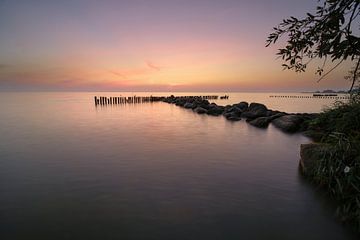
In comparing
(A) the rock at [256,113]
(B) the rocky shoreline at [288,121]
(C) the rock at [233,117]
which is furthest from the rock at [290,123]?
(C) the rock at [233,117]

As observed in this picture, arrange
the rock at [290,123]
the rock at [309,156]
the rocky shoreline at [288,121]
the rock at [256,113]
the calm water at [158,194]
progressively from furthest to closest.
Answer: the rock at [256,113] < the rock at [290,123] < the rocky shoreline at [288,121] < the rock at [309,156] < the calm water at [158,194]

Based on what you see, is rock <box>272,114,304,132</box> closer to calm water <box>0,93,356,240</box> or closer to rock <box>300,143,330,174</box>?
calm water <box>0,93,356,240</box>

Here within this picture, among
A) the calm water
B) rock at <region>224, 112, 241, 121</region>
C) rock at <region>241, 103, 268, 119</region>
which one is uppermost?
rock at <region>241, 103, 268, 119</region>

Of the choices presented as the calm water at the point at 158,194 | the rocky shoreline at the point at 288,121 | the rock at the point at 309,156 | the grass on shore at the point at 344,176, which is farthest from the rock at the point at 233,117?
the grass on shore at the point at 344,176

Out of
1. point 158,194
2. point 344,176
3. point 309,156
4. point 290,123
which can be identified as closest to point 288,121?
point 290,123

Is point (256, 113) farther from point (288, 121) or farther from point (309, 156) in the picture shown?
point (309, 156)

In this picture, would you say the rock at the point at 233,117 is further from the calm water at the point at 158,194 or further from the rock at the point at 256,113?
the calm water at the point at 158,194

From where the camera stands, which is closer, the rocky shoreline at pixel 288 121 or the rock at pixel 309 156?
the rock at pixel 309 156

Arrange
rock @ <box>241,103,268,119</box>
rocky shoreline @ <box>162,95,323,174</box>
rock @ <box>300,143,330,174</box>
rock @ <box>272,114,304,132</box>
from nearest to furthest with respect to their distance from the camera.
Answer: rock @ <box>300,143,330,174</box> → rocky shoreline @ <box>162,95,323,174</box> → rock @ <box>272,114,304,132</box> → rock @ <box>241,103,268,119</box>

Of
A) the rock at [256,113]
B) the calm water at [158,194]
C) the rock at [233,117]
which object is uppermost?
the rock at [256,113]

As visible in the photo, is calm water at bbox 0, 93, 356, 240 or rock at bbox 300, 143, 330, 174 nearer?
calm water at bbox 0, 93, 356, 240

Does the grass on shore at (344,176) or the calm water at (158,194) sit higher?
the grass on shore at (344,176)

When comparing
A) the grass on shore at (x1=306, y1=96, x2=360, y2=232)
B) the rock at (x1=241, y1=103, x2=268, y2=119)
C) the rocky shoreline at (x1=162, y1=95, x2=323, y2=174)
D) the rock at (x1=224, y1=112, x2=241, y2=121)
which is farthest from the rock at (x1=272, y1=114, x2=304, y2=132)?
the grass on shore at (x1=306, y1=96, x2=360, y2=232)

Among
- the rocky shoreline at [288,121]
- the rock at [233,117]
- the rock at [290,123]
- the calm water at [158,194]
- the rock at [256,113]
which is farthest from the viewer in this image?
the rock at [233,117]
